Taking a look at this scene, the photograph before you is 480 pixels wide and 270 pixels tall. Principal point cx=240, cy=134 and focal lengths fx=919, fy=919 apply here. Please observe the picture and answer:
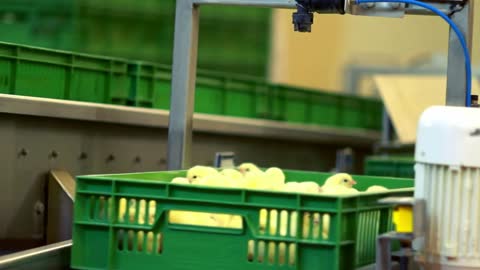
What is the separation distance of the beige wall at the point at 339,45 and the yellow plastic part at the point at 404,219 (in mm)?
4662

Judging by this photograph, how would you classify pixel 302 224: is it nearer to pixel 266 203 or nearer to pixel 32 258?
pixel 266 203

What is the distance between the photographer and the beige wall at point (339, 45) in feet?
21.2

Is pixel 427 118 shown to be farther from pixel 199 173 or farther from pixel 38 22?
pixel 38 22

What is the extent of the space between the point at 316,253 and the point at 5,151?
951mm

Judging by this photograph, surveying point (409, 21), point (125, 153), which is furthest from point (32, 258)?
point (409, 21)

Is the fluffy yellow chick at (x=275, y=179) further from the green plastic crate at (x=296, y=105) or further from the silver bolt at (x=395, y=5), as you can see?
the green plastic crate at (x=296, y=105)

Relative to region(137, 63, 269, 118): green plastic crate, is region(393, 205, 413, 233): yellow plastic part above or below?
below

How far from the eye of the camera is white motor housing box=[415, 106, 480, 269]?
1619 millimetres

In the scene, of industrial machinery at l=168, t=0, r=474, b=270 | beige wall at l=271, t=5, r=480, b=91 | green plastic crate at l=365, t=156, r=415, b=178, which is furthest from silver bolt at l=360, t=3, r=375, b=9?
beige wall at l=271, t=5, r=480, b=91

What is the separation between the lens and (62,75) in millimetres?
2541

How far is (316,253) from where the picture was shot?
1649 mm

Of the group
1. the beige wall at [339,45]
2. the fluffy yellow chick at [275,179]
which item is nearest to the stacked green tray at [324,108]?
the beige wall at [339,45]

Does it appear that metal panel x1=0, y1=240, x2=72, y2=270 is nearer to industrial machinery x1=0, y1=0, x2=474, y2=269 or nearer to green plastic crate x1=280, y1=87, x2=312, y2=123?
industrial machinery x1=0, y1=0, x2=474, y2=269

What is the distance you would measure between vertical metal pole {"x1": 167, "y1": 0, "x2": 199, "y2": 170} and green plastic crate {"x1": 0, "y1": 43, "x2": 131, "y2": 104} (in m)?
0.31
